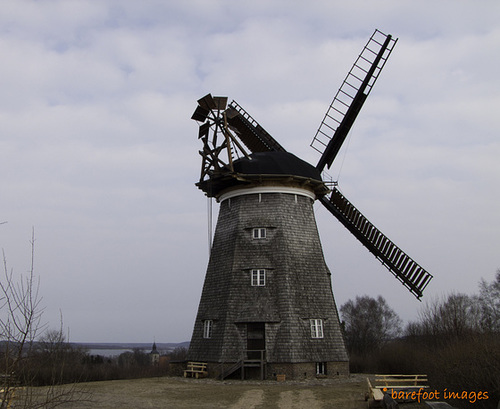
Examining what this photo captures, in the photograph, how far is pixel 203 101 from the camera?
75.8 feet

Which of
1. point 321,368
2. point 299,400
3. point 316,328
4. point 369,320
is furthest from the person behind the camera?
point 369,320

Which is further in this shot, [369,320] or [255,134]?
[369,320]

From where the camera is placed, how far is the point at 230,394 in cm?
1672

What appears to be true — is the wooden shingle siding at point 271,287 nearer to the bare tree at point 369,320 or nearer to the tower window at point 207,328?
the tower window at point 207,328

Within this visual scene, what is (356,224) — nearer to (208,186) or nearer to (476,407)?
(208,186)

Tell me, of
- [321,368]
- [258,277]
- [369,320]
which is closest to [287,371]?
[321,368]

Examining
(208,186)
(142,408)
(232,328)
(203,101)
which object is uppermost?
(203,101)

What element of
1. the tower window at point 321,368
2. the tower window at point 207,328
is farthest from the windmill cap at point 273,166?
the tower window at point 321,368

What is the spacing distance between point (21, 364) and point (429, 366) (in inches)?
544

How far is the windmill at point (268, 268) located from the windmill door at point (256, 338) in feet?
0.14

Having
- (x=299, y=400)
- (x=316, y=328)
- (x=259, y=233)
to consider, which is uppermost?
(x=259, y=233)

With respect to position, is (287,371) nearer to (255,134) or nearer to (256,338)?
(256,338)

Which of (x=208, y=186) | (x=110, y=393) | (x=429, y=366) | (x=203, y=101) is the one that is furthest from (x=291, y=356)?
(x=203, y=101)

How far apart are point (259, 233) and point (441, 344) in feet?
32.6
